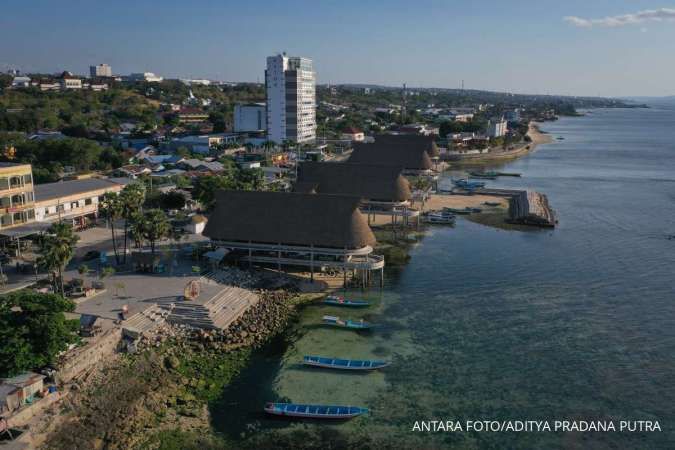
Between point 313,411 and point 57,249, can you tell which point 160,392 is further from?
point 57,249

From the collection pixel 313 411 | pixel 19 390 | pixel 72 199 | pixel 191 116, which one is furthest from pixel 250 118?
pixel 19 390

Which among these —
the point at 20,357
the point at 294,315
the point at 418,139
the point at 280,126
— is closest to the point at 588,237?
the point at 294,315

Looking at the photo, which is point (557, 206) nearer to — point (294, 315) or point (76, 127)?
point (294, 315)

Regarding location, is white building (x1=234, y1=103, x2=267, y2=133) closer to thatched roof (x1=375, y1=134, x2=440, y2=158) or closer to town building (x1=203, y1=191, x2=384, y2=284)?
thatched roof (x1=375, y1=134, x2=440, y2=158)

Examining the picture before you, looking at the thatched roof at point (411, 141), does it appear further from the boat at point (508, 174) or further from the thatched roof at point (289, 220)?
the thatched roof at point (289, 220)

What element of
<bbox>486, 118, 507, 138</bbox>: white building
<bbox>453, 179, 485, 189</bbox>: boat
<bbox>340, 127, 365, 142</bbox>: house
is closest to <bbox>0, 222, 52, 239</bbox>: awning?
<bbox>453, 179, 485, 189</bbox>: boat

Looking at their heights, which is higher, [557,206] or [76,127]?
[76,127]

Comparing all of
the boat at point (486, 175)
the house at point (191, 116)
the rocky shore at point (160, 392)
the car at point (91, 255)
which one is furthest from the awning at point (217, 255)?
the house at point (191, 116)
